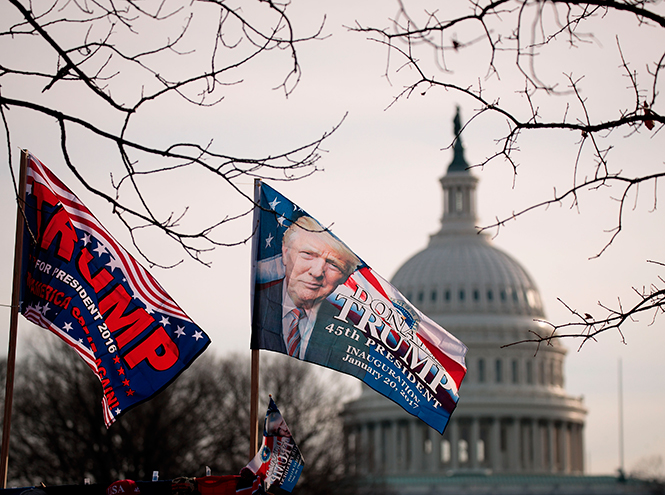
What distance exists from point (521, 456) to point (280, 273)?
135514 millimetres

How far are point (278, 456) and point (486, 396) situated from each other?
135187mm

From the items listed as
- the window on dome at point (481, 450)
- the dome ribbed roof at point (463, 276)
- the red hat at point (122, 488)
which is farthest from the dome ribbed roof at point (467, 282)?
the red hat at point (122, 488)

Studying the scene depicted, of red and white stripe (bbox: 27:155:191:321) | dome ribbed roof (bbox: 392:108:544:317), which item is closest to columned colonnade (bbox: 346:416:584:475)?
dome ribbed roof (bbox: 392:108:544:317)

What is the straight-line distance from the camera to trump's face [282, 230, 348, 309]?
15.9 meters

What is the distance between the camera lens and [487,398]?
147375 millimetres

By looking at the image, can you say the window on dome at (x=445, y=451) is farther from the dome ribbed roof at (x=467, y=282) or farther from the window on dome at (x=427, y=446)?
the dome ribbed roof at (x=467, y=282)

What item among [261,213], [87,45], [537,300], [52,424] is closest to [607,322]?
[87,45]

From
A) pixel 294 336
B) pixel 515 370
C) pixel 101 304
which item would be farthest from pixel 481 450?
pixel 101 304

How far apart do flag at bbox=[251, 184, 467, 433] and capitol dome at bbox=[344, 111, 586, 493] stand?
408ft

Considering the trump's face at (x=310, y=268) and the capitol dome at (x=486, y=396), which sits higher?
the capitol dome at (x=486, y=396)

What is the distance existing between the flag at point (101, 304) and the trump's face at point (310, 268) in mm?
1727

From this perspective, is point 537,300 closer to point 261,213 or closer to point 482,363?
point 482,363

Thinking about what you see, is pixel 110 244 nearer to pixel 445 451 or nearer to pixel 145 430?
pixel 145 430

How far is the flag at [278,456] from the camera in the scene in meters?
14.2
